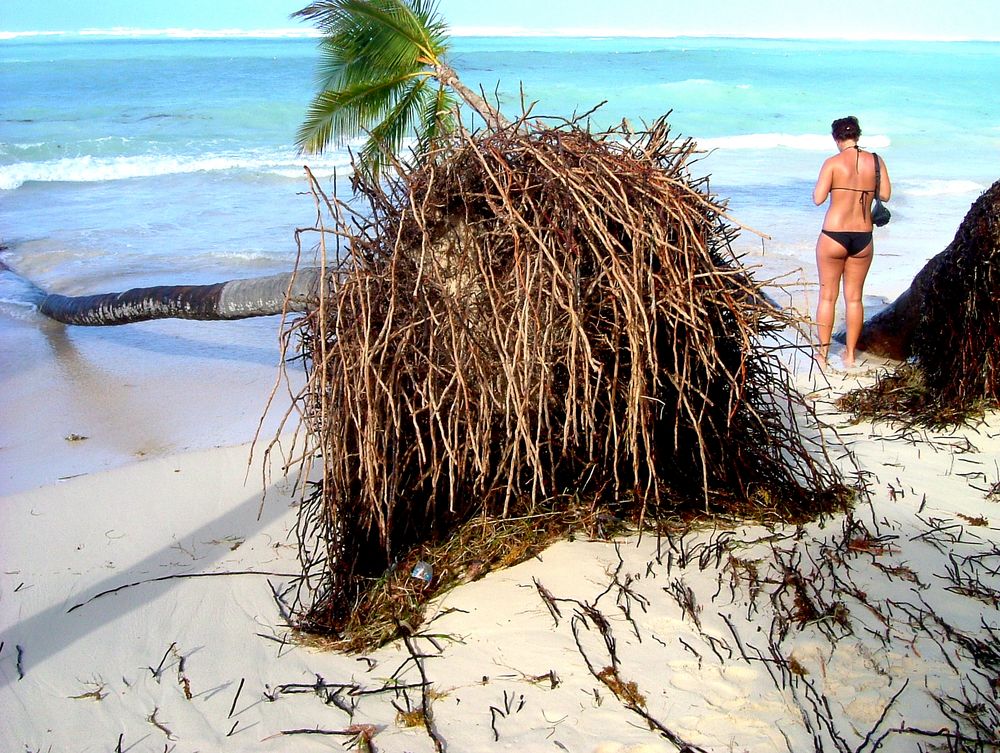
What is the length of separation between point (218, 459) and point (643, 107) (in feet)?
119

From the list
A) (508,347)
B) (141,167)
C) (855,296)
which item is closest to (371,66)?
(855,296)

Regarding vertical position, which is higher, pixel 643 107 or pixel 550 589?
pixel 643 107

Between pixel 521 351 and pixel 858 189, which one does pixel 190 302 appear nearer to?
pixel 521 351

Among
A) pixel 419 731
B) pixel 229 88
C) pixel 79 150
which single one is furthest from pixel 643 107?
pixel 419 731

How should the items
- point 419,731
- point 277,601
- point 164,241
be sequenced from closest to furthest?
point 419,731
point 277,601
point 164,241

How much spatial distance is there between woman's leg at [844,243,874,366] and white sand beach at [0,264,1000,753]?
7.97 feet

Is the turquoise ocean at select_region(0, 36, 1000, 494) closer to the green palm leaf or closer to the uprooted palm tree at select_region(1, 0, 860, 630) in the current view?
the uprooted palm tree at select_region(1, 0, 860, 630)

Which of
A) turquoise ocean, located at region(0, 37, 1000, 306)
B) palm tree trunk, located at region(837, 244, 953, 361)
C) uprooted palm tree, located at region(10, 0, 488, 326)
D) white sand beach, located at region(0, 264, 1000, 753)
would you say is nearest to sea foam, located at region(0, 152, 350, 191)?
turquoise ocean, located at region(0, 37, 1000, 306)

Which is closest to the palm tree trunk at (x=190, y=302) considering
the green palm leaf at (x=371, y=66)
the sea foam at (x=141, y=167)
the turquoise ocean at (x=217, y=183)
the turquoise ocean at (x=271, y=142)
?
the turquoise ocean at (x=217, y=183)

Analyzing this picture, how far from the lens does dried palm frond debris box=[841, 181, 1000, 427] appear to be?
5.77 meters

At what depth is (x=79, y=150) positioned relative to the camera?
2439 cm

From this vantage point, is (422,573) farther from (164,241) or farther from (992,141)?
(992,141)

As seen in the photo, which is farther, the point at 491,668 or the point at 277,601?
the point at 277,601

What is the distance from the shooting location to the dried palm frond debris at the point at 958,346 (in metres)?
5.77
